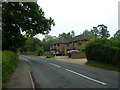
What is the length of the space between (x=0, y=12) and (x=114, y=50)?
15625 mm

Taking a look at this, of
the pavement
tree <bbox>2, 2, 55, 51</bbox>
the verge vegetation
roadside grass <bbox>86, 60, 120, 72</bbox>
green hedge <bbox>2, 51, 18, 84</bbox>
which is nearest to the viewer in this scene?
the pavement

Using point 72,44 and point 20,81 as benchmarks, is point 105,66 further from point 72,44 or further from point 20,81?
point 72,44

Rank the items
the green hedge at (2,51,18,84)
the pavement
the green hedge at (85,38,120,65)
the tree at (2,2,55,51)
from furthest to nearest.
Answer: the tree at (2,2,55,51) → the green hedge at (85,38,120,65) → the green hedge at (2,51,18,84) → the pavement

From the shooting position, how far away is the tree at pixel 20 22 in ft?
74.7

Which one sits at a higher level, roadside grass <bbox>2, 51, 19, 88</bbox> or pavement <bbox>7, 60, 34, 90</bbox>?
roadside grass <bbox>2, 51, 19, 88</bbox>

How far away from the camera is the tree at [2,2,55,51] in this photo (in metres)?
22.8

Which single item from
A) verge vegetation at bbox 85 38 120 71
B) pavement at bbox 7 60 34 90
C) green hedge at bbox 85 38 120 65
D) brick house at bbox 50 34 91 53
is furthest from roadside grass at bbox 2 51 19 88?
brick house at bbox 50 34 91 53

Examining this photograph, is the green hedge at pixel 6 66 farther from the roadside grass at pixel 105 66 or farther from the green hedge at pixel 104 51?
the green hedge at pixel 104 51

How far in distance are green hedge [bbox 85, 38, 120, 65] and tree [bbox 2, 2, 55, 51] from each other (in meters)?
9.23

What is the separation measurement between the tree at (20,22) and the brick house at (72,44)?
1348 inches

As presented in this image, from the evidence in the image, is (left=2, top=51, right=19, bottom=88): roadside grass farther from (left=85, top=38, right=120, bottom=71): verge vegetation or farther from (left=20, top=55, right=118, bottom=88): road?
(left=85, top=38, right=120, bottom=71): verge vegetation

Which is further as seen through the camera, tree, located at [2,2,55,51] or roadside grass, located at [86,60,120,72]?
tree, located at [2,2,55,51]

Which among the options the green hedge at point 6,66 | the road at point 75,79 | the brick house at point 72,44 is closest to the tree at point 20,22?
the green hedge at point 6,66

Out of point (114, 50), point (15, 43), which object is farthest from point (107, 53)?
point (15, 43)
